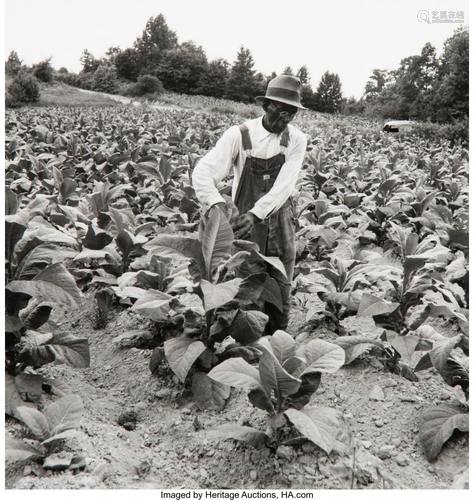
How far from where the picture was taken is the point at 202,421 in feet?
8.41

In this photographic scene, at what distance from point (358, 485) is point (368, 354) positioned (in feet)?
3.72

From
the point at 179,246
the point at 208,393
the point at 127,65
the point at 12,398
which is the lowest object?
the point at 208,393

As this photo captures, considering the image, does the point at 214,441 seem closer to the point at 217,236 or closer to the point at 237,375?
the point at 237,375

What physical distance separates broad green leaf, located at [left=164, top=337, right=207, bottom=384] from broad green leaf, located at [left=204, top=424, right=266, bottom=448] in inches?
13.7

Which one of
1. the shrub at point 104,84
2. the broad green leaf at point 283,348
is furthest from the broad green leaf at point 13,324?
the shrub at point 104,84

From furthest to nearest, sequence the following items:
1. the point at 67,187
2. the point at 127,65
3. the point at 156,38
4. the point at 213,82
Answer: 1. the point at 156,38
2. the point at 127,65
3. the point at 213,82
4. the point at 67,187

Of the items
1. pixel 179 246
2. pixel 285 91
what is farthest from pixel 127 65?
pixel 179 246

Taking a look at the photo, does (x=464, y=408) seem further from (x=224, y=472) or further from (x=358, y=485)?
(x=224, y=472)

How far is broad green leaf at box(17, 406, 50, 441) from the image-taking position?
6.46 feet

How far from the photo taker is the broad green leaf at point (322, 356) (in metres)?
2.13

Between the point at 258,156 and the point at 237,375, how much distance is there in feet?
5.50

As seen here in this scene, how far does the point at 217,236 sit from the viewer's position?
7.88ft

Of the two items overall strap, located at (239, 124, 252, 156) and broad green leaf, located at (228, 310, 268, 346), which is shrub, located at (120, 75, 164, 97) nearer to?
overall strap, located at (239, 124, 252, 156)

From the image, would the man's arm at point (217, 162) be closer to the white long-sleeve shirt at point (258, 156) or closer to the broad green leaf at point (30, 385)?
the white long-sleeve shirt at point (258, 156)
